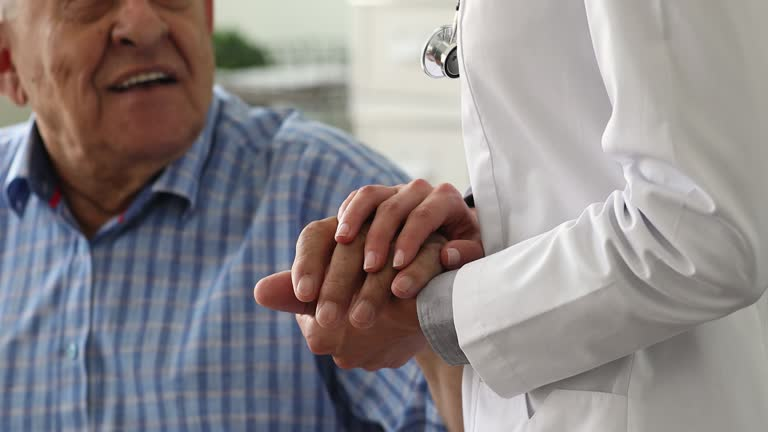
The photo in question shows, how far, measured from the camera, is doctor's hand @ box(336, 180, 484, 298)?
72 centimetres

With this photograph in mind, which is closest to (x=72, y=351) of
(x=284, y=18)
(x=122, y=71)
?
(x=122, y=71)

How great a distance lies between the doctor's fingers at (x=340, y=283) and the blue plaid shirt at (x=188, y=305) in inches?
17.8

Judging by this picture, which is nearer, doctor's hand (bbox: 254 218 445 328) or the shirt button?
doctor's hand (bbox: 254 218 445 328)

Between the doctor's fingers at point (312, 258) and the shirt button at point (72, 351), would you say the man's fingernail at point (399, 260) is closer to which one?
the doctor's fingers at point (312, 258)

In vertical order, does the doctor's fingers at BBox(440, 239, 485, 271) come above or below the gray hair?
above

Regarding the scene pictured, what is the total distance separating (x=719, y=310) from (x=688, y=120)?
0.12 meters

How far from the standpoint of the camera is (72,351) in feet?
4.17

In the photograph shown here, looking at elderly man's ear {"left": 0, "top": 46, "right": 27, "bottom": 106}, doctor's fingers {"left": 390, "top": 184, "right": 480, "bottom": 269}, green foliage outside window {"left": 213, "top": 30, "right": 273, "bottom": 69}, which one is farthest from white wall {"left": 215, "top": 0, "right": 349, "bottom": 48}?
doctor's fingers {"left": 390, "top": 184, "right": 480, "bottom": 269}

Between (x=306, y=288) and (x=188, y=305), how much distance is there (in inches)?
23.3

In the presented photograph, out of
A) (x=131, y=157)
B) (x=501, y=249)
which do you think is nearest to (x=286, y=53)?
(x=131, y=157)

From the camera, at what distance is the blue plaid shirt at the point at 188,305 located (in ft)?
4.02

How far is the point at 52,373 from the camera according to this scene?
128cm

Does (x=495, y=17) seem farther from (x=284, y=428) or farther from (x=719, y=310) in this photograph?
(x=284, y=428)

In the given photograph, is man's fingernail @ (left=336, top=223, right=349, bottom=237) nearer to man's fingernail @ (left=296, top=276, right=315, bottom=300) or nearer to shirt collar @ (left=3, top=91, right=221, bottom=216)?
man's fingernail @ (left=296, top=276, right=315, bottom=300)
